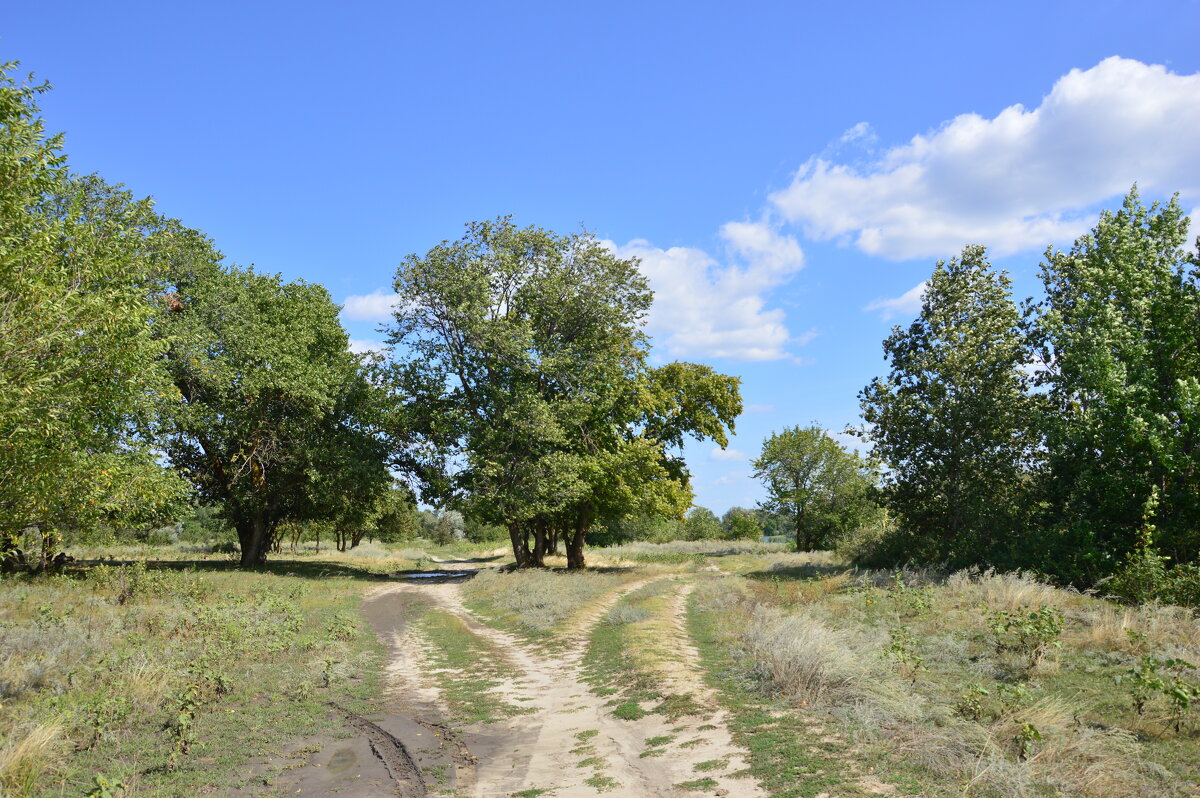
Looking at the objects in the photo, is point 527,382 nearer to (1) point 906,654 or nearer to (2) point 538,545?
(2) point 538,545

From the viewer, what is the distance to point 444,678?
14094mm

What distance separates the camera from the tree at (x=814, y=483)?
57219mm

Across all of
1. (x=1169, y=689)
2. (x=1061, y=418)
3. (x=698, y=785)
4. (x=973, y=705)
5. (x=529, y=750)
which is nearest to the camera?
(x=698, y=785)

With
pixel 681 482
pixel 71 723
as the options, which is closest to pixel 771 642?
pixel 71 723

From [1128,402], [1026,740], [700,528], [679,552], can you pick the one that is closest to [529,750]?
[1026,740]

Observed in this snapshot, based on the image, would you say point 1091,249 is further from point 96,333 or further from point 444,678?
point 96,333

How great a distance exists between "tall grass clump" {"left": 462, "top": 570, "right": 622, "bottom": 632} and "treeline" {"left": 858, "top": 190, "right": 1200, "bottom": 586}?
13.2 m

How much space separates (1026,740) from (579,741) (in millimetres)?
5477

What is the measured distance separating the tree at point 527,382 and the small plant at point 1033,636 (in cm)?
2042

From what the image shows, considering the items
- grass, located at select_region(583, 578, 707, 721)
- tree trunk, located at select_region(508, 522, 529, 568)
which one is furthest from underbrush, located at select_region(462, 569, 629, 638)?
tree trunk, located at select_region(508, 522, 529, 568)

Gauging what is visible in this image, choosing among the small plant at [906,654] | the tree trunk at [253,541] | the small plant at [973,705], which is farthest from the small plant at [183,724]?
the tree trunk at [253,541]

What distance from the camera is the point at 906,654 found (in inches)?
495

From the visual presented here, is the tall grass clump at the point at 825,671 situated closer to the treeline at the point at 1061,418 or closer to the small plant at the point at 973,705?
the small plant at the point at 973,705

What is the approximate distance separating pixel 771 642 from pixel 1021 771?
19.4ft
